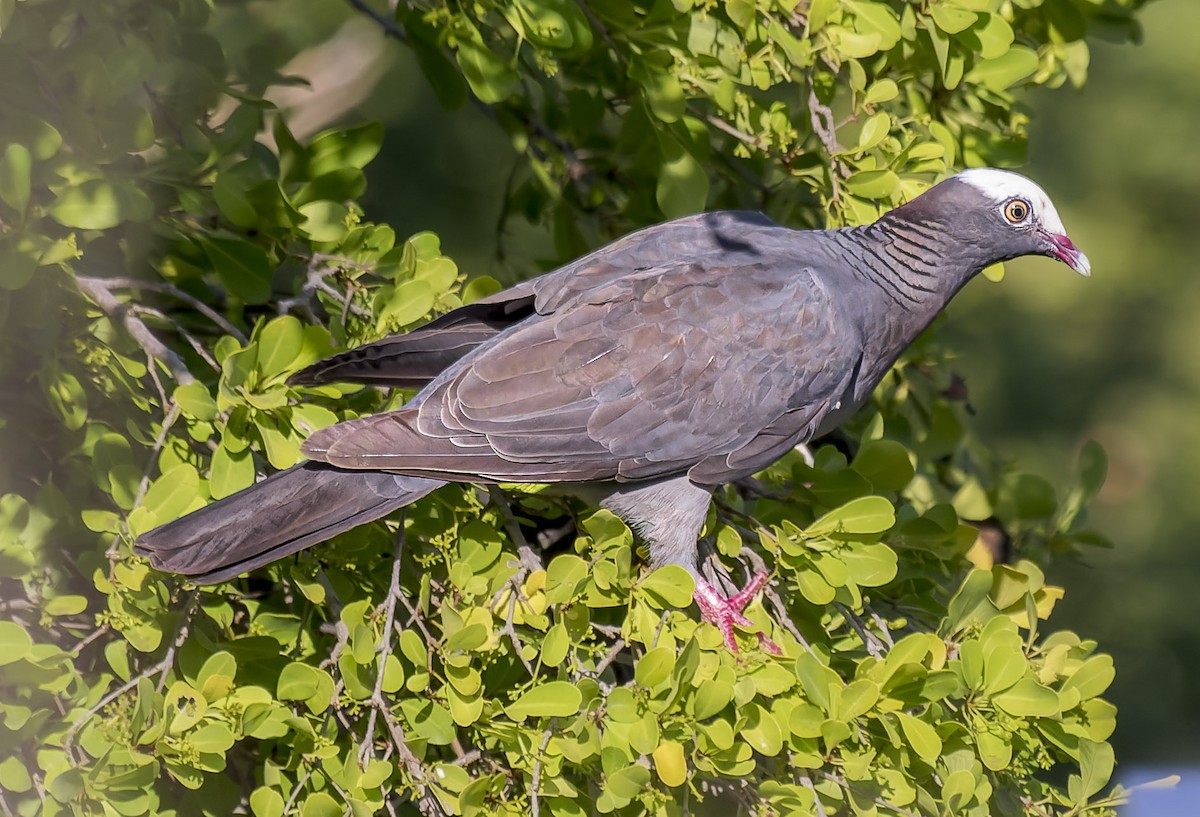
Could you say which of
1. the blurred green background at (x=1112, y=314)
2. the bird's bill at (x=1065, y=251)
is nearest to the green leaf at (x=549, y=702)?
the bird's bill at (x=1065, y=251)

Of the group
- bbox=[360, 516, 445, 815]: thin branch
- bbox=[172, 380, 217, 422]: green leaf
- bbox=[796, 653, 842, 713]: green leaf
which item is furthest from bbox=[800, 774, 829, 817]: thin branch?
bbox=[172, 380, 217, 422]: green leaf

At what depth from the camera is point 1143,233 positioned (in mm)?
6453

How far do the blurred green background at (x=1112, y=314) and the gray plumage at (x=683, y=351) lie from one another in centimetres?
288

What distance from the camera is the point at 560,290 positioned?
2.74m

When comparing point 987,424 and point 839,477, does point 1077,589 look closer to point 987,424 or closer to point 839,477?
point 987,424

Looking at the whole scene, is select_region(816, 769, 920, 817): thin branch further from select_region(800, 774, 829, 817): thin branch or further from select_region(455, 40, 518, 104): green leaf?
select_region(455, 40, 518, 104): green leaf

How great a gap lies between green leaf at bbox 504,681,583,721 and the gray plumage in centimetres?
48

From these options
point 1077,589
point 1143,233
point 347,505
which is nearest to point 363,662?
point 347,505

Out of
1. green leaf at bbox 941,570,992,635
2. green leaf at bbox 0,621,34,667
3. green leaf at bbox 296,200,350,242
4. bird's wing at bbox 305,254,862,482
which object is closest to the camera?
green leaf at bbox 0,621,34,667

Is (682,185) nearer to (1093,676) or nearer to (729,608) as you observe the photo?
(729,608)

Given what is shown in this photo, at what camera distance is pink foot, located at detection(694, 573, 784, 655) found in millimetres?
2211

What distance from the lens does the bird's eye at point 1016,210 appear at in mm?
2814

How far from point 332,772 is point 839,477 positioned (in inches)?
43.3

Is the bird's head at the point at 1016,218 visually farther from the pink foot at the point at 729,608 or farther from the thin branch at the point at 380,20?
the thin branch at the point at 380,20
